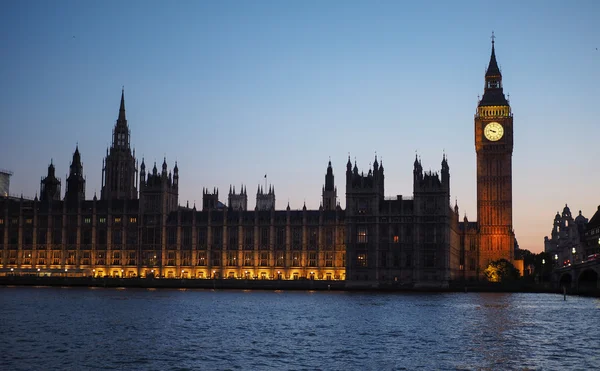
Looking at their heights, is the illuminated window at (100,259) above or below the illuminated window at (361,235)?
below

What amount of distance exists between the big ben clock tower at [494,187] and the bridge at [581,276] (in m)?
15.4

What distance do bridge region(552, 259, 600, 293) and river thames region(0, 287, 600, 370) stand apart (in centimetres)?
2737

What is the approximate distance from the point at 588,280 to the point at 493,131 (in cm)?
4381

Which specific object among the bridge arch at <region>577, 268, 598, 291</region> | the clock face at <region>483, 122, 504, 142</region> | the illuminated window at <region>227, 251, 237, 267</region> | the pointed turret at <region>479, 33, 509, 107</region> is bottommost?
the bridge arch at <region>577, 268, 598, 291</region>

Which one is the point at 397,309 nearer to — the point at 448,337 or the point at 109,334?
the point at 448,337

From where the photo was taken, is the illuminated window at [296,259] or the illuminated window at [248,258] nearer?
the illuminated window at [296,259]

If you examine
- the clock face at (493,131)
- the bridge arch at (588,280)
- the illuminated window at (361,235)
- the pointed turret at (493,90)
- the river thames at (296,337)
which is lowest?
the river thames at (296,337)

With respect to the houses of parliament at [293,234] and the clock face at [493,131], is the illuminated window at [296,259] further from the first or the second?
the clock face at [493,131]

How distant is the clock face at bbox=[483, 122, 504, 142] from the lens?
614 feet

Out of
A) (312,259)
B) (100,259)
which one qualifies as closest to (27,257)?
(100,259)

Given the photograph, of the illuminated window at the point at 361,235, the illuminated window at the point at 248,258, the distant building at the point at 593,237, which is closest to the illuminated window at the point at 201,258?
the illuminated window at the point at 248,258

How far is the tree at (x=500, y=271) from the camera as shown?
166 meters

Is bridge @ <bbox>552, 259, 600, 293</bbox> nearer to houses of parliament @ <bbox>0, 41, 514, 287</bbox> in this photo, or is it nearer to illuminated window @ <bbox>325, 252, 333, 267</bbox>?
houses of parliament @ <bbox>0, 41, 514, 287</bbox>

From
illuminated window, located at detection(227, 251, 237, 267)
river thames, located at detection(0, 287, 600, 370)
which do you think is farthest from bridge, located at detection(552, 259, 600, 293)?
illuminated window, located at detection(227, 251, 237, 267)
